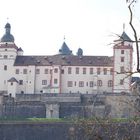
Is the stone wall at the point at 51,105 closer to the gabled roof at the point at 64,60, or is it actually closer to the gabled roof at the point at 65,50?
the gabled roof at the point at 64,60

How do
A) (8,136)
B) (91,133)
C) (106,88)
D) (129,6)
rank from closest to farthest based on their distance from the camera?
(129,6)
(91,133)
(8,136)
(106,88)

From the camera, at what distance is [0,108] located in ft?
187

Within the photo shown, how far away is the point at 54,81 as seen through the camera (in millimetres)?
61594

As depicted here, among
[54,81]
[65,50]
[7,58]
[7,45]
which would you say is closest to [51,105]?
[54,81]

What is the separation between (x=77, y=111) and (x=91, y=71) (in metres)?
6.76

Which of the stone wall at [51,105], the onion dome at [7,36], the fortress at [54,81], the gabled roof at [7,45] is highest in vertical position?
the onion dome at [7,36]

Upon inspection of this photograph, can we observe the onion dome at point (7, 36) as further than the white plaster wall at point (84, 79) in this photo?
Yes

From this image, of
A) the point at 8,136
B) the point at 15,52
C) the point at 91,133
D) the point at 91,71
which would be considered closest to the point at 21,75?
the point at 15,52

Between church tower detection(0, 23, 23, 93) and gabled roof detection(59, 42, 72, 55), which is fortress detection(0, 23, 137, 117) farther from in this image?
gabled roof detection(59, 42, 72, 55)

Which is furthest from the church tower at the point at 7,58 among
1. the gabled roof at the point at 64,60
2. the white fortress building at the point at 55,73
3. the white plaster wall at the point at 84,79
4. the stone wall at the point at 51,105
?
the white plaster wall at the point at 84,79

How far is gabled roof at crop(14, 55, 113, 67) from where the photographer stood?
2454 inches

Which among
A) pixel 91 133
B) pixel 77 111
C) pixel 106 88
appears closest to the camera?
pixel 91 133

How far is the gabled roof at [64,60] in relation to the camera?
62.3 meters

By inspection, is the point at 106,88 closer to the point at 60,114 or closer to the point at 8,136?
the point at 60,114
